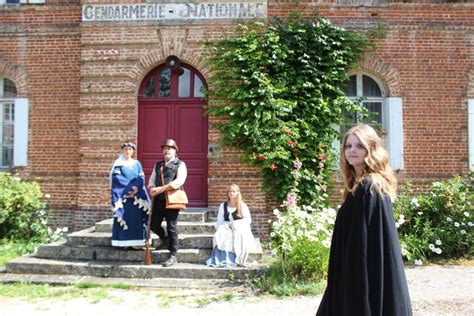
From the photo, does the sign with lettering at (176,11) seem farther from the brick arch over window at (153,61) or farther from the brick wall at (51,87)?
the brick wall at (51,87)

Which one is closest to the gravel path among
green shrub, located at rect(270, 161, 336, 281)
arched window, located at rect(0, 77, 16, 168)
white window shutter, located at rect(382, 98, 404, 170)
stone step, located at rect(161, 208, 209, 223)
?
green shrub, located at rect(270, 161, 336, 281)

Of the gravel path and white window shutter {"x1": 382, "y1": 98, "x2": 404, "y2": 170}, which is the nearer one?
the gravel path

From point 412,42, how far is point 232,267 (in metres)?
6.57

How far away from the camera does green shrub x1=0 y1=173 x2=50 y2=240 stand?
8766 millimetres

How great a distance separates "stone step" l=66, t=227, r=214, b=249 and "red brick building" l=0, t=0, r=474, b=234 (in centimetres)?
125

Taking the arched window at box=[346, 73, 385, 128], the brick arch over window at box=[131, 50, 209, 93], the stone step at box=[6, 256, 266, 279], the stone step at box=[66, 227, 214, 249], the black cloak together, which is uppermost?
the brick arch over window at box=[131, 50, 209, 93]

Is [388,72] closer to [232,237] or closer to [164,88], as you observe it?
[164,88]

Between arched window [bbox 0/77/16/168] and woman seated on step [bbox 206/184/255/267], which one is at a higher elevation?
arched window [bbox 0/77/16/168]

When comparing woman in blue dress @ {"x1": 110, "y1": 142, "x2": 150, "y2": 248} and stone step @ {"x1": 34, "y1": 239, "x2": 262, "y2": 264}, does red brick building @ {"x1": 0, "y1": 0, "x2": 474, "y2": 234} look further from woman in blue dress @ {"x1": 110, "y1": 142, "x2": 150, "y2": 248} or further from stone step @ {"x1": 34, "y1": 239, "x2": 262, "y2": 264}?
woman in blue dress @ {"x1": 110, "y1": 142, "x2": 150, "y2": 248}

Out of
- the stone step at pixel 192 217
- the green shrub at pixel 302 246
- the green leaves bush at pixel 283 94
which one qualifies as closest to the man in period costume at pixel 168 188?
the stone step at pixel 192 217

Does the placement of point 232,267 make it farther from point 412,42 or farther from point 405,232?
point 412,42

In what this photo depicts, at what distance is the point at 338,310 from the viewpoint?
2.32 metres

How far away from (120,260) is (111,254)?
0.19m

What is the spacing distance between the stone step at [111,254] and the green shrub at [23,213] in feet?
5.52
